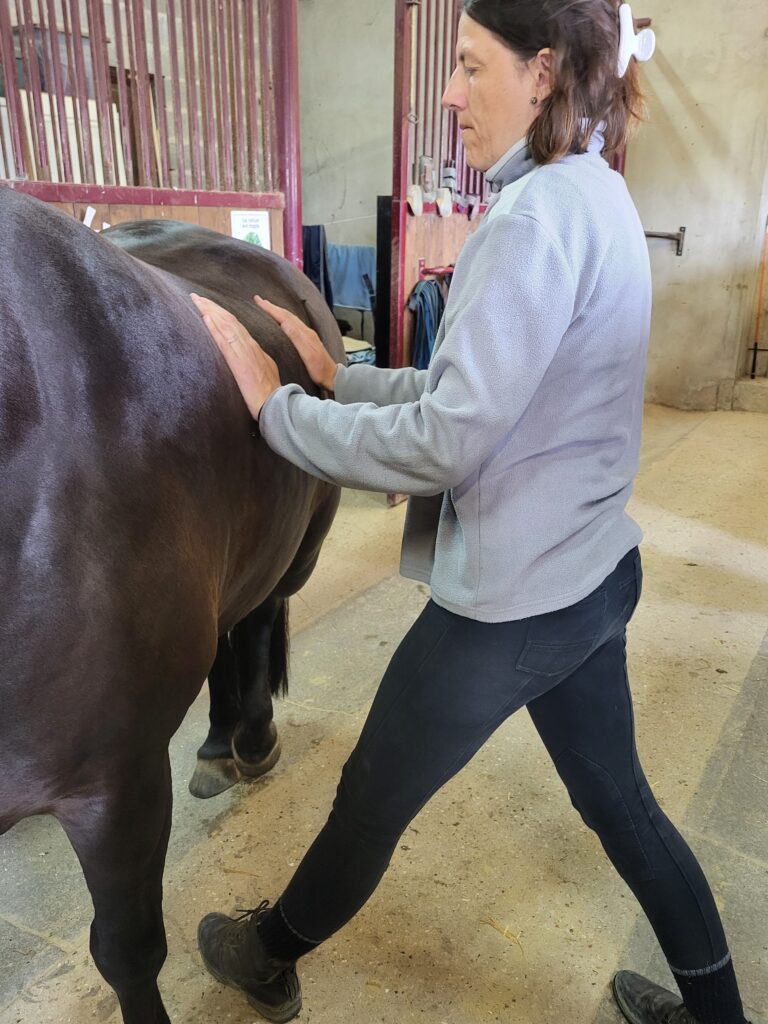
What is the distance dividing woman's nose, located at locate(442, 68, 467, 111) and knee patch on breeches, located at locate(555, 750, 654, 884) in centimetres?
88

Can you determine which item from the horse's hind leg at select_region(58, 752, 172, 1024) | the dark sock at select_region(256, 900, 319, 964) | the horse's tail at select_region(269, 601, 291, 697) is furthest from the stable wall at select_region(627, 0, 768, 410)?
the horse's hind leg at select_region(58, 752, 172, 1024)

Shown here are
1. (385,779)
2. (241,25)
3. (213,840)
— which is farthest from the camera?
(241,25)

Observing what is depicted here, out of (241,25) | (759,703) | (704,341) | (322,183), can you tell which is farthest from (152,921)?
(322,183)

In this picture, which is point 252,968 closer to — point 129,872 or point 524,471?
point 129,872

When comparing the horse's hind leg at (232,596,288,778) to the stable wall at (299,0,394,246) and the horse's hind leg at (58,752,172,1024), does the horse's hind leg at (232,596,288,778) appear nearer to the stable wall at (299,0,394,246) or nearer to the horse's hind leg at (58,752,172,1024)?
the horse's hind leg at (58,752,172,1024)

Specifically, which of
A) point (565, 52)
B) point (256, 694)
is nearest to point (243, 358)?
point (565, 52)

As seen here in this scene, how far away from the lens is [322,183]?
734cm

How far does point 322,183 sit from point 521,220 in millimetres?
7090

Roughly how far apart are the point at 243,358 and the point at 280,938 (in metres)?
0.88

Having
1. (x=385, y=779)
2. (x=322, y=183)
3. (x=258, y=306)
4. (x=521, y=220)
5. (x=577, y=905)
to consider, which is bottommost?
(x=577, y=905)

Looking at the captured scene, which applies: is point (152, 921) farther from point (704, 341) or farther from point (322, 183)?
point (322, 183)

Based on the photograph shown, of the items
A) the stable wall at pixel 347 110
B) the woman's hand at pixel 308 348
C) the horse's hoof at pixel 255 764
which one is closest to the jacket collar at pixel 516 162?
the woman's hand at pixel 308 348

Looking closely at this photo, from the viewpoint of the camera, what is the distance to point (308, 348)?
4.76ft

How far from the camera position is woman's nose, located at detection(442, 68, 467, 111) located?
0.95 m
